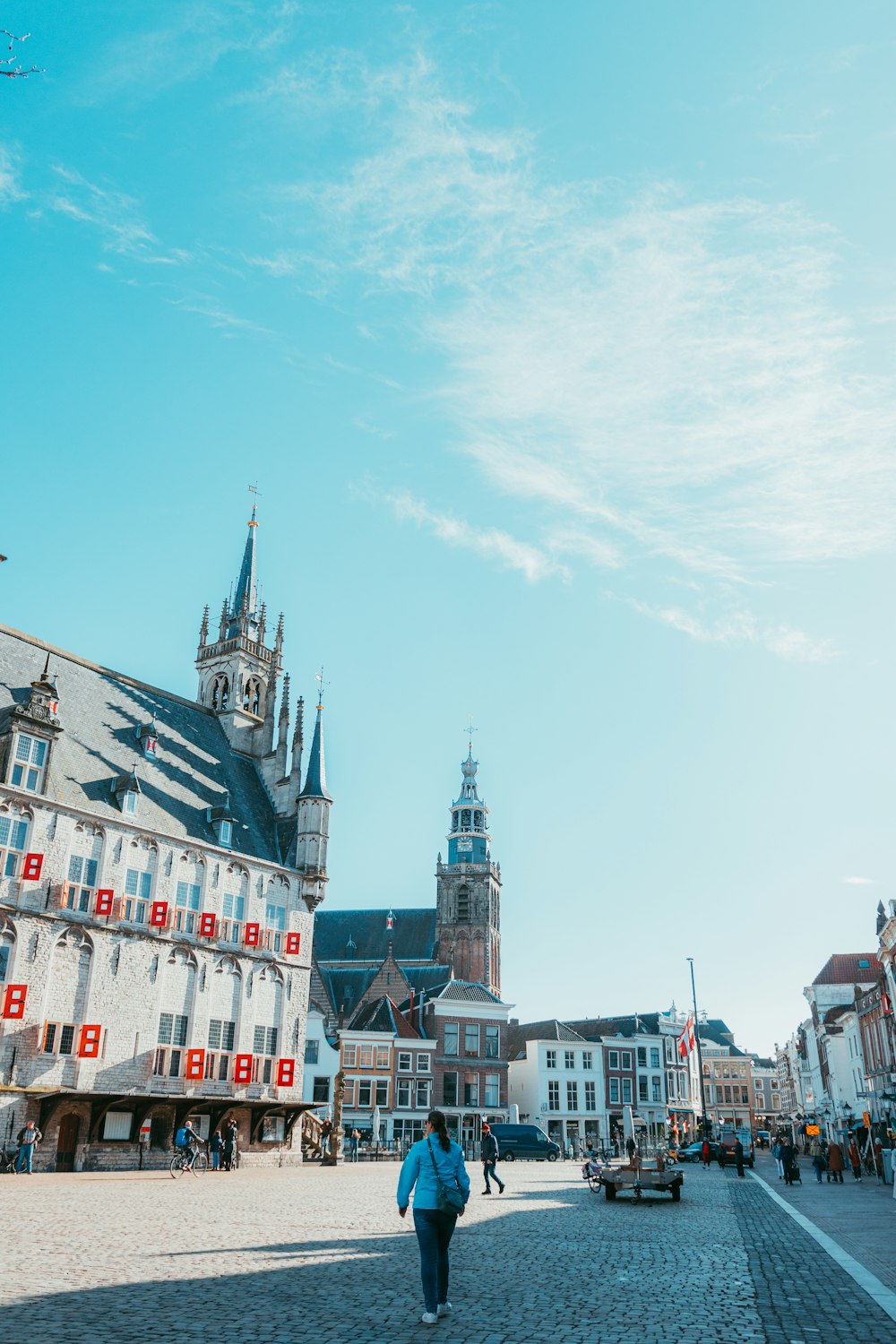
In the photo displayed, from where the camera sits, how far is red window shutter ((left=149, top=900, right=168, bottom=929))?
112 feet

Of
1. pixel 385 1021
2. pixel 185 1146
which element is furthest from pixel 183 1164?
pixel 385 1021

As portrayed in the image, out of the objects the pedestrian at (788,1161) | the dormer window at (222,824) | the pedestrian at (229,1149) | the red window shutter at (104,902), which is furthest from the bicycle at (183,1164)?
the pedestrian at (788,1161)

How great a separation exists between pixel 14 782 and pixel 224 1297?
25.2m

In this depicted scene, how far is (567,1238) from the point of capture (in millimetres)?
14344

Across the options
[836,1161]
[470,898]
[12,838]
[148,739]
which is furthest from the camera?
[470,898]

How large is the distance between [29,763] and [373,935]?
55391mm

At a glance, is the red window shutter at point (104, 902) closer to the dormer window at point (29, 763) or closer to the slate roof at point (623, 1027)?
the dormer window at point (29, 763)

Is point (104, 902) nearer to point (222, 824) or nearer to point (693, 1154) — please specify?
point (222, 824)

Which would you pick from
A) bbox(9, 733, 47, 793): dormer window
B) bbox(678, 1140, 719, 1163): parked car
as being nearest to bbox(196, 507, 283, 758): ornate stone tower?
bbox(9, 733, 47, 793): dormer window

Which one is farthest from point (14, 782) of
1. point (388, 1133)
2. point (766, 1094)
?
point (766, 1094)

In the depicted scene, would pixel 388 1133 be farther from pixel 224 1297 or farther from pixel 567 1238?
pixel 224 1297

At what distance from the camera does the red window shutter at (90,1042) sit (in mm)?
30844

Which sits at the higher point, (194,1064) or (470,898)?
(470,898)

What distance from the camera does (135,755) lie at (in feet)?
125
